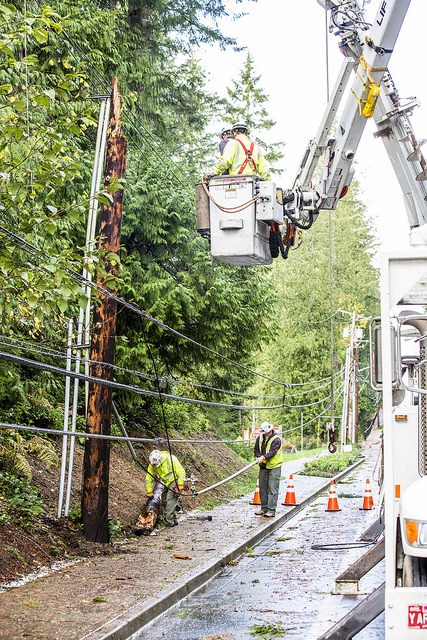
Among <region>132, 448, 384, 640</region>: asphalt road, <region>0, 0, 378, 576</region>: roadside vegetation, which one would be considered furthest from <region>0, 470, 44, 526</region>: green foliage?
<region>132, 448, 384, 640</region>: asphalt road

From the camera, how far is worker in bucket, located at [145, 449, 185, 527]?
1619 cm

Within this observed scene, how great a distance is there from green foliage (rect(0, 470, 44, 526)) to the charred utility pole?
2.46 ft

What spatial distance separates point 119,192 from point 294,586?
19.6ft

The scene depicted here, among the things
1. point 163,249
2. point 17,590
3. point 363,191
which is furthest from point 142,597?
point 363,191

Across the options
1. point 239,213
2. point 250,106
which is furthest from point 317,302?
point 239,213

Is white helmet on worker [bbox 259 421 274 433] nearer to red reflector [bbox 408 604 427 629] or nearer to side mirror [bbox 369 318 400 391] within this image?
side mirror [bbox 369 318 400 391]

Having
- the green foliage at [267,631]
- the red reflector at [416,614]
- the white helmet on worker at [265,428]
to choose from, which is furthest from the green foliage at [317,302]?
the red reflector at [416,614]

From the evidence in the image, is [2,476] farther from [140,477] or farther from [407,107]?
[407,107]

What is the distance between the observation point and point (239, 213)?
1010 centimetres

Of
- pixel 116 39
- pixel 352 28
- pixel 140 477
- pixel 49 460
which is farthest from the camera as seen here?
pixel 116 39

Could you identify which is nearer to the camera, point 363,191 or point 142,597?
point 142,597

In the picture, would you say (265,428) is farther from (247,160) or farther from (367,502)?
(247,160)

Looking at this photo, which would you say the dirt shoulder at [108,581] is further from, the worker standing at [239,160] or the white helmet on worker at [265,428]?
the worker standing at [239,160]

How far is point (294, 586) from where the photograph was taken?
11477 mm
